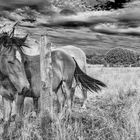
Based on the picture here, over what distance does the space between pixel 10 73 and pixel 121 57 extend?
28196 millimetres

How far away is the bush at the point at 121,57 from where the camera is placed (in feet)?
101

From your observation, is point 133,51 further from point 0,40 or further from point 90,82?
point 0,40

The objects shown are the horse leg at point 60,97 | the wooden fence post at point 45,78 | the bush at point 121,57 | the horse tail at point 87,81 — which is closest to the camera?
the wooden fence post at point 45,78

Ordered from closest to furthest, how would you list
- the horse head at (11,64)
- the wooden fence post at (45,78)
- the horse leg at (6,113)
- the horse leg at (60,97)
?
the wooden fence post at (45,78) < the horse leg at (6,113) < the horse head at (11,64) < the horse leg at (60,97)

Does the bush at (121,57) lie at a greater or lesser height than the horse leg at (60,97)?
lesser

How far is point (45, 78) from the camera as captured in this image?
386 centimetres

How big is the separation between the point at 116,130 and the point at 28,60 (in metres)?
2.17

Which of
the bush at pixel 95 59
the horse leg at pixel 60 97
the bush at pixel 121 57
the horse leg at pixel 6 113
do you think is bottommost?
the bush at pixel 95 59

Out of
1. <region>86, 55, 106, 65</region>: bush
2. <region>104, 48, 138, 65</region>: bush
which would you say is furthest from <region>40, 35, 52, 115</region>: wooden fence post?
<region>86, 55, 106, 65</region>: bush

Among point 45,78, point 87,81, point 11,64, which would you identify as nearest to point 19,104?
point 11,64

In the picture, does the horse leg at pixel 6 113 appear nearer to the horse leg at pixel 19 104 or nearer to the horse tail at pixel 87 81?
the horse leg at pixel 19 104

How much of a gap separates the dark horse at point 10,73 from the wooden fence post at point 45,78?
18.2 inches

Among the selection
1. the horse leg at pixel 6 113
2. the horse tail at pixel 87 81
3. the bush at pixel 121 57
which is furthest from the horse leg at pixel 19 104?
the bush at pixel 121 57

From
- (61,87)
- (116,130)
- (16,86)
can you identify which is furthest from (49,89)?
(61,87)
